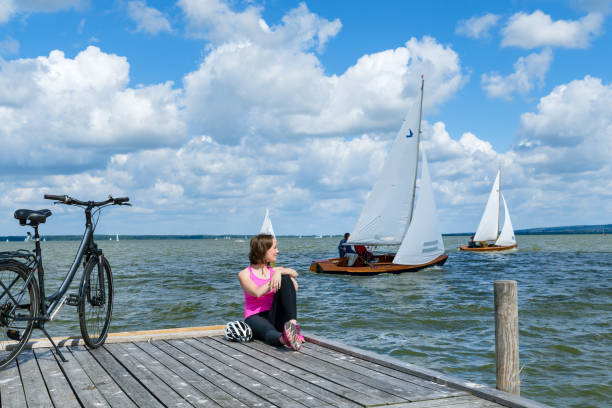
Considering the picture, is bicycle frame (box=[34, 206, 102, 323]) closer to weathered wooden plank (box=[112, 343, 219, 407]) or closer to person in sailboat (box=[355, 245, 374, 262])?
weathered wooden plank (box=[112, 343, 219, 407])

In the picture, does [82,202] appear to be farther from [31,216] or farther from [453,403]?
[453,403]

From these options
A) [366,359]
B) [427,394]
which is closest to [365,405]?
[427,394]

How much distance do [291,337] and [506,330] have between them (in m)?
2.31

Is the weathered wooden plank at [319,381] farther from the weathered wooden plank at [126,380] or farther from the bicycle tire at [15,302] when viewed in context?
the bicycle tire at [15,302]

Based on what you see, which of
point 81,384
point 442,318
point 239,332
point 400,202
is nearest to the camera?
point 81,384

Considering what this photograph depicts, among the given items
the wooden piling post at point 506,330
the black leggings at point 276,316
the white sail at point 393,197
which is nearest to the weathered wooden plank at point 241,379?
the black leggings at point 276,316

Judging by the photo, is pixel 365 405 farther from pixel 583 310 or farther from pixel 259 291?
pixel 583 310

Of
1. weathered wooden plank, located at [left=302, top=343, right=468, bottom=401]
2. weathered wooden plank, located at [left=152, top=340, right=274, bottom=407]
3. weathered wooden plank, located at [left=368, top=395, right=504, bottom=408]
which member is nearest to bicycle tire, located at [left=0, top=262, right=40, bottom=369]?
weathered wooden plank, located at [left=152, top=340, right=274, bottom=407]

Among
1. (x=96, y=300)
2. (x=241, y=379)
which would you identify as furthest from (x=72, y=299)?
(x=241, y=379)

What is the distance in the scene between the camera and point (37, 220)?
5.09m

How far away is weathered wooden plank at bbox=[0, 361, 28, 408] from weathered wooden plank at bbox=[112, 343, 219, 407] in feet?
3.75

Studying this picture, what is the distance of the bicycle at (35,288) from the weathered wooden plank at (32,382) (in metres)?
0.22

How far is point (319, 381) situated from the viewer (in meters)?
4.71

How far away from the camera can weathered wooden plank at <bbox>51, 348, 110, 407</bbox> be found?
4168 millimetres
